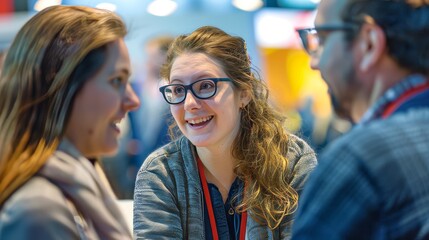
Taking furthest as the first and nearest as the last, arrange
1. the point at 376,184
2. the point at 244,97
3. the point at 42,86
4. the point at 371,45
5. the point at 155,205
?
the point at 244,97 → the point at 155,205 → the point at 42,86 → the point at 371,45 → the point at 376,184

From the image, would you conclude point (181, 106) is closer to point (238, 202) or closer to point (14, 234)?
point (238, 202)

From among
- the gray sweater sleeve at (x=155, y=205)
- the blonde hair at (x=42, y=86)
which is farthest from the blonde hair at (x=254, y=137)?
the blonde hair at (x=42, y=86)

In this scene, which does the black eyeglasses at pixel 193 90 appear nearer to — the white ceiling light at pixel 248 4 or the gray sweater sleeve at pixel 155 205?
the gray sweater sleeve at pixel 155 205

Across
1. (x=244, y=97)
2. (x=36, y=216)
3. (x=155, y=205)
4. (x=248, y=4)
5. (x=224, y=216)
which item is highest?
(x=36, y=216)

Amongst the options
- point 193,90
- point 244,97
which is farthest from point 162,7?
Answer: point 193,90

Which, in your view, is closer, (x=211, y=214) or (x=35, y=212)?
(x=35, y=212)

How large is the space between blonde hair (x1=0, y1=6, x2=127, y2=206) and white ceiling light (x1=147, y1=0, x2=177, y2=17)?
4.21 metres

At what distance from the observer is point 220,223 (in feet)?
8.57

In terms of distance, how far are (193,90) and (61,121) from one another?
4.02 feet

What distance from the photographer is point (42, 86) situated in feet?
4.86

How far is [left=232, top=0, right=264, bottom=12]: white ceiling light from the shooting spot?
5730 millimetres

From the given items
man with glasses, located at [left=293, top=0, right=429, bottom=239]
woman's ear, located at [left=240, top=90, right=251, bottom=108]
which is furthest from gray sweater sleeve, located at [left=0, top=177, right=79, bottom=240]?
woman's ear, located at [left=240, top=90, right=251, bottom=108]

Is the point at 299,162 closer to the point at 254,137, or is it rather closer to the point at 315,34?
the point at 254,137

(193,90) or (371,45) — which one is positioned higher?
(371,45)
